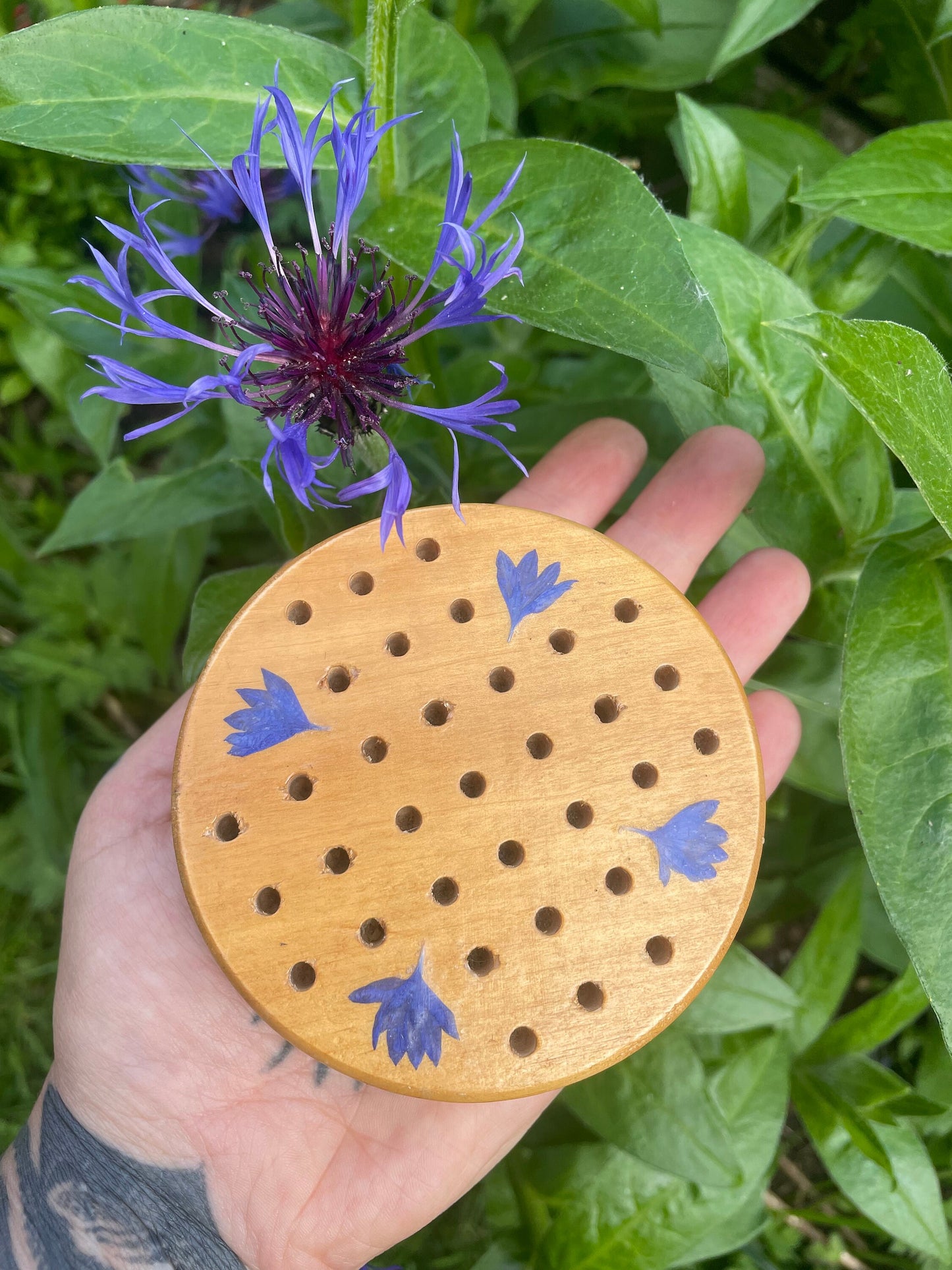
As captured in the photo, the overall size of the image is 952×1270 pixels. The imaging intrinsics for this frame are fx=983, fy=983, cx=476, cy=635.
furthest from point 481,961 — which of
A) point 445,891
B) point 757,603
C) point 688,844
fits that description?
point 757,603

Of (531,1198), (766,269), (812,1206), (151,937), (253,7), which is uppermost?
(253,7)

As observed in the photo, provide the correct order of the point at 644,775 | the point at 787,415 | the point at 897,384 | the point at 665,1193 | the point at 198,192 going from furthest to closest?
the point at 198,192 → the point at 665,1193 → the point at 787,415 → the point at 644,775 → the point at 897,384

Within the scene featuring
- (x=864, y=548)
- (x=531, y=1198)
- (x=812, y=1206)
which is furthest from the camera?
(x=812, y=1206)

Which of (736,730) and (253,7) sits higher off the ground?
(253,7)

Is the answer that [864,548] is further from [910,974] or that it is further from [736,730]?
[910,974]

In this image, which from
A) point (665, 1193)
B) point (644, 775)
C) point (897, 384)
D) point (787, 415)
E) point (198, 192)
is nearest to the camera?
point (897, 384)

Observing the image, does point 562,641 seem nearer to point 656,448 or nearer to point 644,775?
point 644,775

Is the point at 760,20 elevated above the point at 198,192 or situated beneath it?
elevated above

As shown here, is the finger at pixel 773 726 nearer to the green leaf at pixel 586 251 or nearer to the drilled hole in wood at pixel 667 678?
the drilled hole in wood at pixel 667 678

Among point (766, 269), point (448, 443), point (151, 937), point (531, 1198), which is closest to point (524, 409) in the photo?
point (448, 443)
